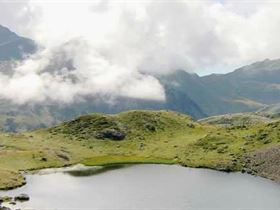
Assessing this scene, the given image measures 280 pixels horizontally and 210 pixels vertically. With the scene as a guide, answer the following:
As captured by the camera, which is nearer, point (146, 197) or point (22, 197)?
point (22, 197)

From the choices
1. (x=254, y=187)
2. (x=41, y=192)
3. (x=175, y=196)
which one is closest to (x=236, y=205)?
(x=175, y=196)

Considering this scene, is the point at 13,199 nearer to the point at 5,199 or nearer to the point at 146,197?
the point at 5,199

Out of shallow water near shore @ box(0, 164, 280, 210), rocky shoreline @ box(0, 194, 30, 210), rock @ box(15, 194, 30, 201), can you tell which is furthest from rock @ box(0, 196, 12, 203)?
shallow water near shore @ box(0, 164, 280, 210)

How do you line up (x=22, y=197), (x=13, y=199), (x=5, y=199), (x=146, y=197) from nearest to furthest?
1. (x=5, y=199)
2. (x=13, y=199)
3. (x=22, y=197)
4. (x=146, y=197)

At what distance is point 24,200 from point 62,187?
32.7 metres

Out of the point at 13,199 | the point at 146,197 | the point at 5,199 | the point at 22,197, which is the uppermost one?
the point at 22,197

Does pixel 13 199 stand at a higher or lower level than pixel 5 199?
lower

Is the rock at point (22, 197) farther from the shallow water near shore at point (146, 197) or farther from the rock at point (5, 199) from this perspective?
the rock at point (5, 199)

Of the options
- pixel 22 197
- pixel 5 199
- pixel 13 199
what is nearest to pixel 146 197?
pixel 22 197

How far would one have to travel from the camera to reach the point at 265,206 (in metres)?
162

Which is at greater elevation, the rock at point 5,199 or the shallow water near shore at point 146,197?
the rock at point 5,199

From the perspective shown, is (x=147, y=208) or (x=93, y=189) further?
(x=93, y=189)

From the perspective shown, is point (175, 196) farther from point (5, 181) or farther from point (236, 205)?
point (5, 181)

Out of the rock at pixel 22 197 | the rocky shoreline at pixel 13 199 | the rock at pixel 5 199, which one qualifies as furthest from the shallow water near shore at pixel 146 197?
the rock at pixel 5 199
